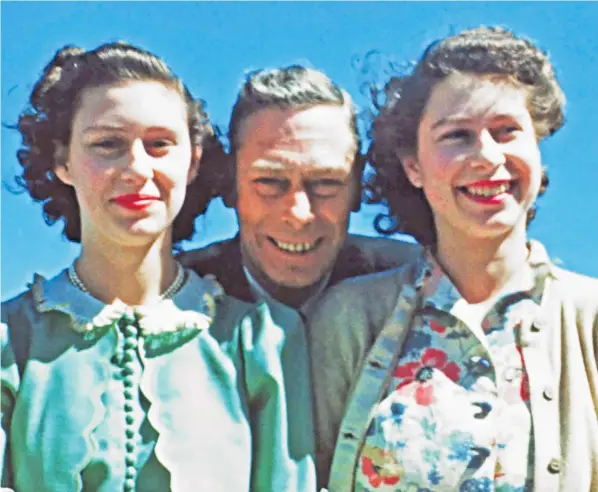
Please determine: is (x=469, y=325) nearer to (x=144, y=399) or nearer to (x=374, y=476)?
(x=374, y=476)

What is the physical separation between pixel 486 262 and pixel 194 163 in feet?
2.14

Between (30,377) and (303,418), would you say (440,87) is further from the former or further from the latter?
(30,377)

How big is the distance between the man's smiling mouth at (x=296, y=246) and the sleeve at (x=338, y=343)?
122 mm

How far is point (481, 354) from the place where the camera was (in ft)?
7.45

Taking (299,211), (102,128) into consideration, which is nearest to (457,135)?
(299,211)

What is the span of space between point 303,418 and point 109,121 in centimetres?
71

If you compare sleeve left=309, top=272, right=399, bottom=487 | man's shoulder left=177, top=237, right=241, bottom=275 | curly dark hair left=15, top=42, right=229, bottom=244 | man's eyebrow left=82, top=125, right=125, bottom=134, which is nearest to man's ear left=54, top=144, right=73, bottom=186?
curly dark hair left=15, top=42, right=229, bottom=244

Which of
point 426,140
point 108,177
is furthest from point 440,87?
point 108,177

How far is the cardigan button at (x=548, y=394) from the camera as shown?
2199mm

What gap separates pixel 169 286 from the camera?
7.86 feet

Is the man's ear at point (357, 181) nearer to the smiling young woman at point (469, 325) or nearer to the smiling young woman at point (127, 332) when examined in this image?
the smiling young woman at point (469, 325)

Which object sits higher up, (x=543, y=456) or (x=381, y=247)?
(x=381, y=247)

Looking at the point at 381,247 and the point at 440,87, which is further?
the point at 381,247

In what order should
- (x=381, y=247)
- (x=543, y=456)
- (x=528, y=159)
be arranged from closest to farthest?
(x=543, y=456) → (x=528, y=159) → (x=381, y=247)
